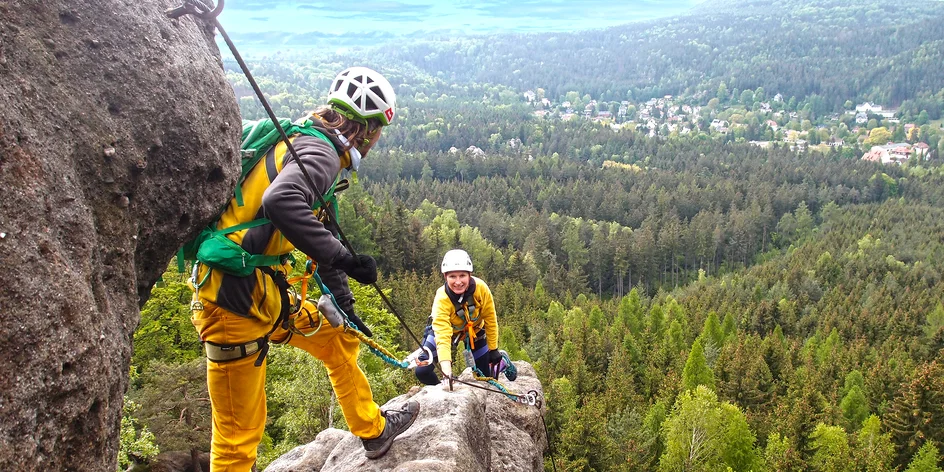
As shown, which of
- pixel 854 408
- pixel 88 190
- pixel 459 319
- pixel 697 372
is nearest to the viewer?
pixel 88 190

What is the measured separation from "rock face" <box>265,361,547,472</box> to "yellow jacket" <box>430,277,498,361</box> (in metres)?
0.70

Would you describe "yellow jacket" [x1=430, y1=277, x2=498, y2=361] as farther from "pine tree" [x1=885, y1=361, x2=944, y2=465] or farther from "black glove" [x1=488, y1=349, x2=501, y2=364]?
"pine tree" [x1=885, y1=361, x2=944, y2=465]

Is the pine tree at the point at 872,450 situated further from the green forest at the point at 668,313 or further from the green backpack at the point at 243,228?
the green backpack at the point at 243,228

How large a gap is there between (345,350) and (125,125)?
297cm

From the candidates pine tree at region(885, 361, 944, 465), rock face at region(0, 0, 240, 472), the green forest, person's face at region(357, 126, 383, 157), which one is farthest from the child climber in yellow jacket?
pine tree at region(885, 361, 944, 465)

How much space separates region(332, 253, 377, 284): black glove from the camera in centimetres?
469

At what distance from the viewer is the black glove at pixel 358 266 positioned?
185 inches

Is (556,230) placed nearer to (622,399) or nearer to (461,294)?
(622,399)

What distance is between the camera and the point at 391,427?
23.1 feet

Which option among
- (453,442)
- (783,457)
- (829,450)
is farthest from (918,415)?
(453,442)

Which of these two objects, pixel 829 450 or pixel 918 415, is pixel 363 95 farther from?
pixel 918 415

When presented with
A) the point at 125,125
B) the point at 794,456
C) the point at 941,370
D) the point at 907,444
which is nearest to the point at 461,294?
the point at 125,125

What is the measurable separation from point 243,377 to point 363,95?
2.62 m

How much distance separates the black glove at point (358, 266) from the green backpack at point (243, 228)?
59 centimetres
